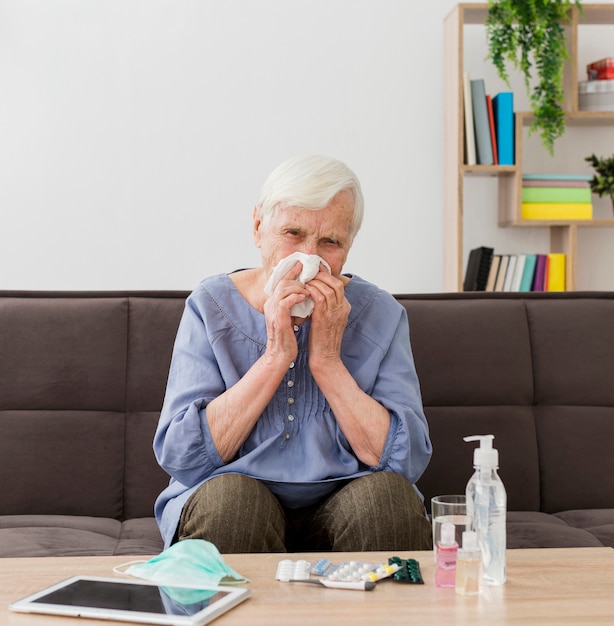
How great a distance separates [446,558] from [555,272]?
2.70 m

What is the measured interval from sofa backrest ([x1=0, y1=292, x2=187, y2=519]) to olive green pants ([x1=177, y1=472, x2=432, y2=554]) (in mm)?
516

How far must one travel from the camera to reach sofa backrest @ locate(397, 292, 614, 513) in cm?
211

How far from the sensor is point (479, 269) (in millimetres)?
3611

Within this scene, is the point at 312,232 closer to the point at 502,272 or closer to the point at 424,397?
the point at 424,397

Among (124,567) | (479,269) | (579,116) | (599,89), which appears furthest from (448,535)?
(599,89)

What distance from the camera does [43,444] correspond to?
80.2 inches

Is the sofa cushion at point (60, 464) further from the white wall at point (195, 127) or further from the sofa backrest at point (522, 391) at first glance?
the white wall at point (195, 127)

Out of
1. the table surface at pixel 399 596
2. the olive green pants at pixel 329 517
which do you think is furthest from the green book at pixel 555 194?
the table surface at pixel 399 596

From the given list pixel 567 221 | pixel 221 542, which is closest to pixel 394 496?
pixel 221 542

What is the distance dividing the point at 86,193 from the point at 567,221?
1950 millimetres

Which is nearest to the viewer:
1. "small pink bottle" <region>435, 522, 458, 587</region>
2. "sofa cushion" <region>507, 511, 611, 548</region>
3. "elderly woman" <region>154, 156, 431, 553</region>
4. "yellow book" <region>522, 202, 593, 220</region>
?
"small pink bottle" <region>435, 522, 458, 587</region>

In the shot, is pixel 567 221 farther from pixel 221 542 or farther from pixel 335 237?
pixel 221 542

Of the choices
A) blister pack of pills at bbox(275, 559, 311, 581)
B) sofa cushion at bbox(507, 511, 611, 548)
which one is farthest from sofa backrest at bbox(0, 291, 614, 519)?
blister pack of pills at bbox(275, 559, 311, 581)

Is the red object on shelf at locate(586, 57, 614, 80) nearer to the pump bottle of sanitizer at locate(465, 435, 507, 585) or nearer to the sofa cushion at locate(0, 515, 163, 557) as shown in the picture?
the sofa cushion at locate(0, 515, 163, 557)
